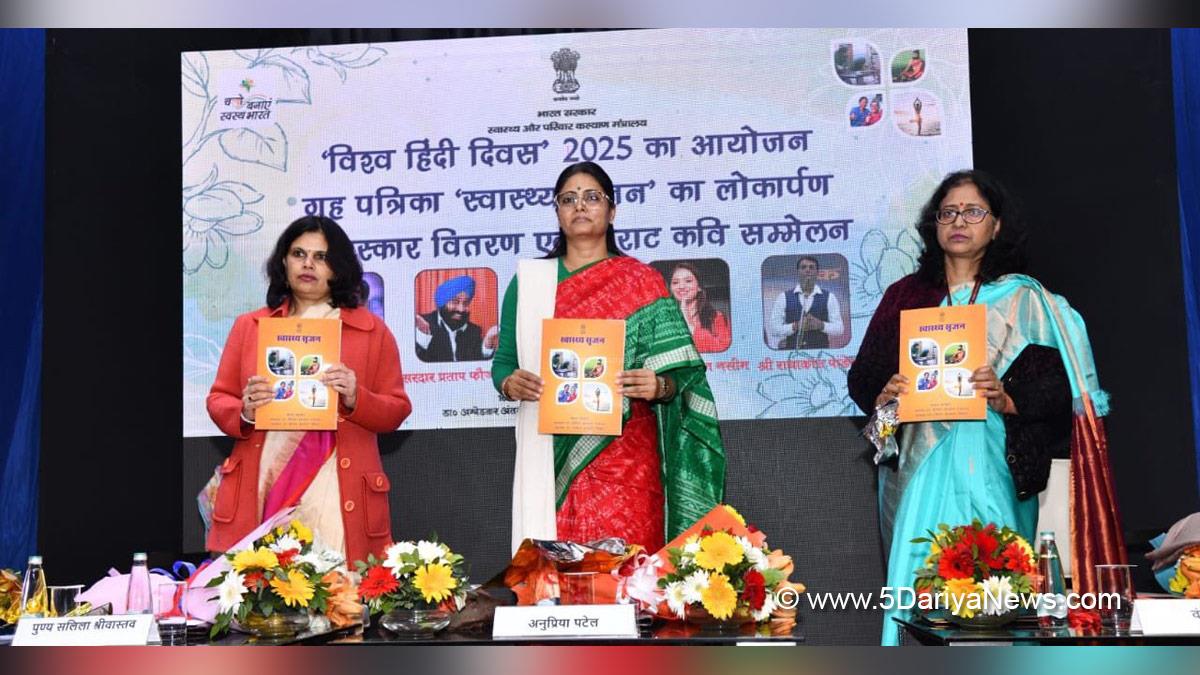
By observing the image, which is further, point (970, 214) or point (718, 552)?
point (970, 214)

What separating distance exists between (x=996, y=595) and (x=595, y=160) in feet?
10.4

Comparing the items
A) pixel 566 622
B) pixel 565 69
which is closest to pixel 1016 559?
pixel 566 622

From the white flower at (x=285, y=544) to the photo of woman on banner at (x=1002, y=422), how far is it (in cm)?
238

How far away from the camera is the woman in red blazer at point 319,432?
4953 millimetres

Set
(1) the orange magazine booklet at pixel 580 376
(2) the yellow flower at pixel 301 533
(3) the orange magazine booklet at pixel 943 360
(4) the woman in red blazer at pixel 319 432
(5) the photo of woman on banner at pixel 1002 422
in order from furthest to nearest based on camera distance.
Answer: (4) the woman in red blazer at pixel 319 432
(5) the photo of woman on banner at pixel 1002 422
(1) the orange magazine booklet at pixel 580 376
(3) the orange magazine booklet at pixel 943 360
(2) the yellow flower at pixel 301 533

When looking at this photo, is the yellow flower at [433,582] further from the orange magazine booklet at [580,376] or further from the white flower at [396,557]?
the orange magazine booklet at [580,376]

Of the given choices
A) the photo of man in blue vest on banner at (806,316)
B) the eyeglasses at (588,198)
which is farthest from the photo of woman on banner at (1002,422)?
the eyeglasses at (588,198)

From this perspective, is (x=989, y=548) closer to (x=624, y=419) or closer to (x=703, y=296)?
(x=624, y=419)

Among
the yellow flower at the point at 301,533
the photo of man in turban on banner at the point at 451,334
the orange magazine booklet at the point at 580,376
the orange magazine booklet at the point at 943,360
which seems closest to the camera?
the yellow flower at the point at 301,533

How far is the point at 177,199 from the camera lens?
19.3 ft

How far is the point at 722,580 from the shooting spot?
2.93m

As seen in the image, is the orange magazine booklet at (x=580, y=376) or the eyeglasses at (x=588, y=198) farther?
the eyeglasses at (x=588, y=198)

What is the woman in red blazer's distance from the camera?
4.95 m

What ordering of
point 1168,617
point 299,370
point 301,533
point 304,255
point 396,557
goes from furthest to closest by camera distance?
1. point 304,255
2. point 299,370
3. point 301,533
4. point 396,557
5. point 1168,617
